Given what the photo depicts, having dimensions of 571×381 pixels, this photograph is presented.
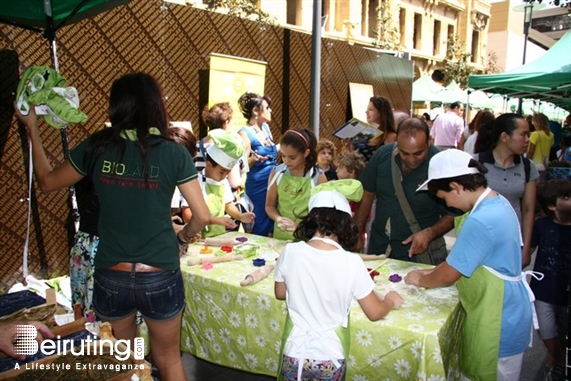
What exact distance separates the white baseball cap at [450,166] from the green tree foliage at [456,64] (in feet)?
87.3

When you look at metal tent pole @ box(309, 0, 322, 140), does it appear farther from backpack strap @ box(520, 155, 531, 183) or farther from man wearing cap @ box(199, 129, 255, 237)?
backpack strap @ box(520, 155, 531, 183)

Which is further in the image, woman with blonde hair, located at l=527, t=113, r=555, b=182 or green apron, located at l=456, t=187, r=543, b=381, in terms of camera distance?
woman with blonde hair, located at l=527, t=113, r=555, b=182

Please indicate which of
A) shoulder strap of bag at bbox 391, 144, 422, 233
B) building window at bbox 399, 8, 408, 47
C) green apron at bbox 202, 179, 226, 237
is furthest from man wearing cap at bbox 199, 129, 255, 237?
building window at bbox 399, 8, 408, 47

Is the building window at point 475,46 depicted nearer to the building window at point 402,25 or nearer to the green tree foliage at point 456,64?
the green tree foliage at point 456,64

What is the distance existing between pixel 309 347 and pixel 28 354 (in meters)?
1.17

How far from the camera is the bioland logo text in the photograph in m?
1.81

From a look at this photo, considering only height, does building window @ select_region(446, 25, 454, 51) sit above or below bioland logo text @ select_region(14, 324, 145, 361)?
above

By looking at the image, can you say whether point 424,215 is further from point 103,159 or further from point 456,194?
point 103,159

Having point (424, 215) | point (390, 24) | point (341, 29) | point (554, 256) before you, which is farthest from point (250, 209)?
point (390, 24)

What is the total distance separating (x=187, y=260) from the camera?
9.48ft

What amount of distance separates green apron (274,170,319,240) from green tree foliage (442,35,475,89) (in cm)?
2573

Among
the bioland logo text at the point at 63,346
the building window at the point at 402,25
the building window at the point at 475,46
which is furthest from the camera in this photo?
the building window at the point at 475,46

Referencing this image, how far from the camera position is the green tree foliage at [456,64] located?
2797 centimetres

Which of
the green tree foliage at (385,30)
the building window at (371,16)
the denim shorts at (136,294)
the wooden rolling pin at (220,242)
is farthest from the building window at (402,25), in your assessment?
the denim shorts at (136,294)
